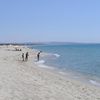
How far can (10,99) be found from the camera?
10.7m

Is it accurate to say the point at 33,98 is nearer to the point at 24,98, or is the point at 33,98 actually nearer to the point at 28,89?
the point at 24,98

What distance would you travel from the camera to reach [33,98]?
1135 centimetres

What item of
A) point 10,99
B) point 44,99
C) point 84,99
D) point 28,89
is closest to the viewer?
point 10,99

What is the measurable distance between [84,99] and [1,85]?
173 inches

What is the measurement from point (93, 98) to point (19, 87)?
3918 millimetres

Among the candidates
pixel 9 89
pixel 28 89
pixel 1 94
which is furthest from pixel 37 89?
pixel 1 94

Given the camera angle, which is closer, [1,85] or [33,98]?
[33,98]

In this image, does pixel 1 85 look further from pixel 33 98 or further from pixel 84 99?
pixel 84 99

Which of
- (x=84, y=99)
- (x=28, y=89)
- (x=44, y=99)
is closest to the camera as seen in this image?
(x=44, y=99)

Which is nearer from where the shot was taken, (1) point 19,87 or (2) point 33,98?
(2) point 33,98

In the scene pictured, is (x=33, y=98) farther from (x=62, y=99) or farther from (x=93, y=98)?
(x=93, y=98)

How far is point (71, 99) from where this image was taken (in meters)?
12.0

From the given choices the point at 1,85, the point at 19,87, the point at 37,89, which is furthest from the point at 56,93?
the point at 1,85

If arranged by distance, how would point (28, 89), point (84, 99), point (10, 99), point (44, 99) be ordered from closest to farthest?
point (10, 99)
point (44, 99)
point (84, 99)
point (28, 89)
